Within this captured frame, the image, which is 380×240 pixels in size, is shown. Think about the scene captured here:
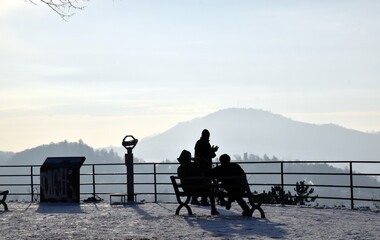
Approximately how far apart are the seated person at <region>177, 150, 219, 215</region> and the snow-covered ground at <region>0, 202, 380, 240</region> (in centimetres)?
53

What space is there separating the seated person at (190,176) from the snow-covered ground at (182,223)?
531 millimetres

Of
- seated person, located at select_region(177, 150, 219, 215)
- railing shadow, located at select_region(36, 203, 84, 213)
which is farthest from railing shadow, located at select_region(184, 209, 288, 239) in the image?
railing shadow, located at select_region(36, 203, 84, 213)

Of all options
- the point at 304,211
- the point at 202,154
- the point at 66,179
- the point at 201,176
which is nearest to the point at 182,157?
the point at 201,176

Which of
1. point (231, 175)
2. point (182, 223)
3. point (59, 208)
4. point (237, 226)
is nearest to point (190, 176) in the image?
point (231, 175)

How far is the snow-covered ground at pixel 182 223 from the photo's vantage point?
10.8m

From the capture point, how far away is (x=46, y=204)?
17938 millimetres

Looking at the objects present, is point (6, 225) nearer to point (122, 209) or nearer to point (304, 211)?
point (122, 209)

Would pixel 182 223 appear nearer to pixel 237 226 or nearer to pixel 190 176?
pixel 237 226

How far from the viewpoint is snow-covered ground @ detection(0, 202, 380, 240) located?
10.8 metres

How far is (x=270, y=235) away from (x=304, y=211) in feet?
14.1

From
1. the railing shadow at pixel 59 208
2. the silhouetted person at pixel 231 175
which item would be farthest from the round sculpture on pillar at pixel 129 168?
the silhouetted person at pixel 231 175

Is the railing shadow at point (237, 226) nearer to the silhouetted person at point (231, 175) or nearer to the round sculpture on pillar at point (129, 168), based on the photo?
the silhouetted person at point (231, 175)

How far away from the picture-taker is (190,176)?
13617mm

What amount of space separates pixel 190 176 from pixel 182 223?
1.47m
